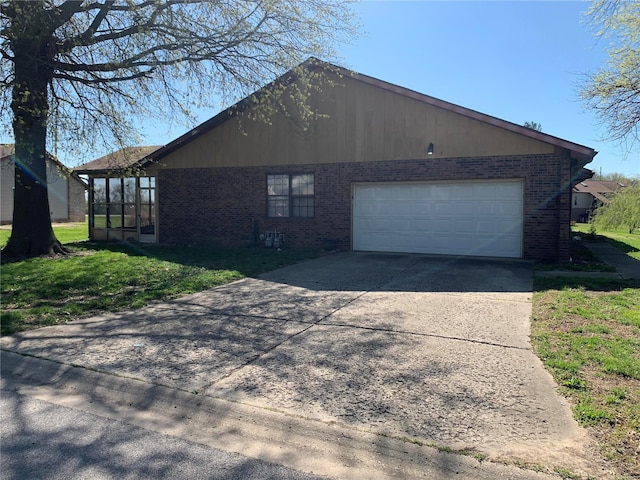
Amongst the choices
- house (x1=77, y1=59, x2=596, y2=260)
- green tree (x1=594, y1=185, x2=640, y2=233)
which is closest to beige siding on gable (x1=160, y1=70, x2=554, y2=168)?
house (x1=77, y1=59, x2=596, y2=260)

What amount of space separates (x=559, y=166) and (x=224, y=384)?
11.0 m

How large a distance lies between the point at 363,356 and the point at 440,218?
9142 millimetres

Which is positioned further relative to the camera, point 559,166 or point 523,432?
point 559,166

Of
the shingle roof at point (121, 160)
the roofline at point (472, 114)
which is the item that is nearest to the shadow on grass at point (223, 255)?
the shingle roof at point (121, 160)

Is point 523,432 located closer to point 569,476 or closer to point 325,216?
point 569,476

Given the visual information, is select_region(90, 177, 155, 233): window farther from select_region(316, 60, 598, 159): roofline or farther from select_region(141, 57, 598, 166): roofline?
select_region(316, 60, 598, 159): roofline

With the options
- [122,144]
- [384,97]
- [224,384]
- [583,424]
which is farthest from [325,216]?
[583,424]

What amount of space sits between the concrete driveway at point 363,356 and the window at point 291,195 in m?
6.86

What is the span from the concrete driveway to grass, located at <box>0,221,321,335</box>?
691mm

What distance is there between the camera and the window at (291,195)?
15.2 metres

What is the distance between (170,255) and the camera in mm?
13852

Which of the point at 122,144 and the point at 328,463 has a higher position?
the point at 122,144

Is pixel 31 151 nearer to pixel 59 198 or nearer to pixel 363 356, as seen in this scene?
pixel 363 356

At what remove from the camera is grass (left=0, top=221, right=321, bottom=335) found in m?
7.16
